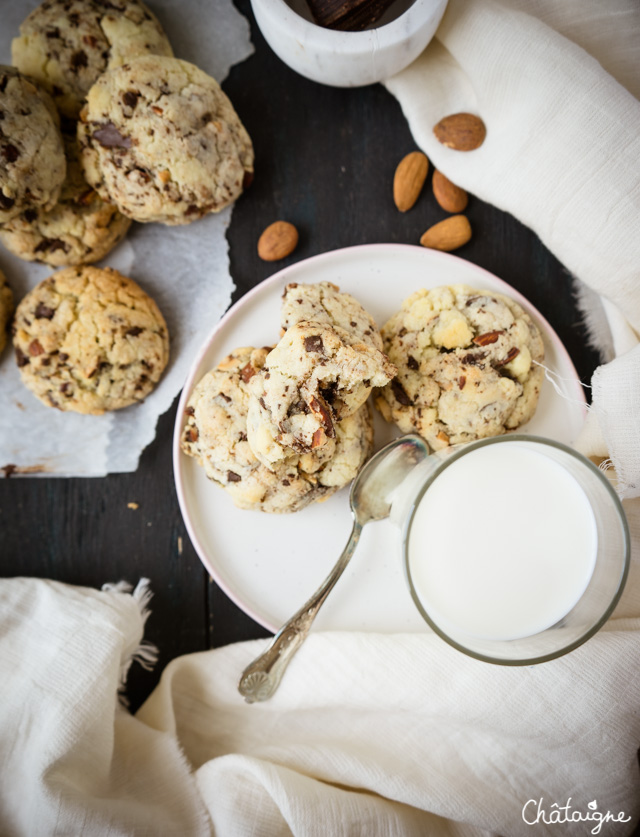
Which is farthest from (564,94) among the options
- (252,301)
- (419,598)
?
(419,598)

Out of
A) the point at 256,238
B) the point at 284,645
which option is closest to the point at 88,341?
the point at 256,238

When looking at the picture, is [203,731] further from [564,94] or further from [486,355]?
[564,94]

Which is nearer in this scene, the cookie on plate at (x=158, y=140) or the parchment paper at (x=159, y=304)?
the cookie on plate at (x=158, y=140)

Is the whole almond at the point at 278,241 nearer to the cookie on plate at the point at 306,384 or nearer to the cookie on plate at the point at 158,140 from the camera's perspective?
the cookie on plate at the point at 158,140

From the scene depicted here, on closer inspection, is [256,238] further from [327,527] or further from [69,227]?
[327,527]

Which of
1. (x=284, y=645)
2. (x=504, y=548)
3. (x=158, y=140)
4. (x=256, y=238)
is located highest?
(x=158, y=140)

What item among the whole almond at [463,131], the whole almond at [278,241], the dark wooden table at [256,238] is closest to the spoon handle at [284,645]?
the dark wooden table at [256,238]
